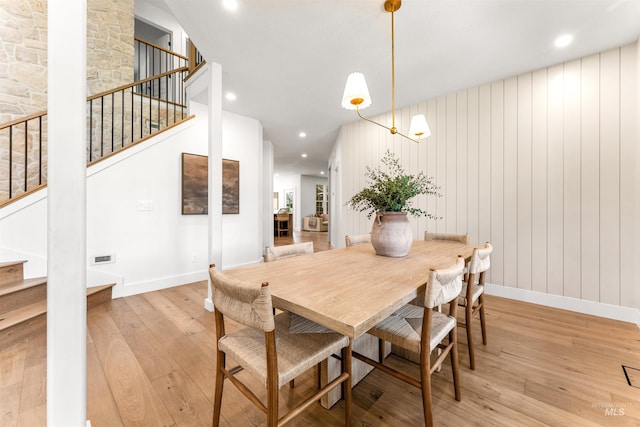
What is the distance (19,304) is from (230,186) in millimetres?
2532

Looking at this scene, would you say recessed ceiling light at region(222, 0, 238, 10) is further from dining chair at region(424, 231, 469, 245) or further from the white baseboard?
the white baseboard

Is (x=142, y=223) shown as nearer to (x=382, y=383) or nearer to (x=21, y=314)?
(x=21, y=314)

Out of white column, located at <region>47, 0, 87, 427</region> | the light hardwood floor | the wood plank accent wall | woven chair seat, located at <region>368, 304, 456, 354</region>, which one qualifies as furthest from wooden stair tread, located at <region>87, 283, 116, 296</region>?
the wood plank accent wall

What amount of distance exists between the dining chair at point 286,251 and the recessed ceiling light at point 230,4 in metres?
1.90

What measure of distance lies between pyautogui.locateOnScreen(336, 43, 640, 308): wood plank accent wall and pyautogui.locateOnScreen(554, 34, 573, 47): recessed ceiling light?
421mm

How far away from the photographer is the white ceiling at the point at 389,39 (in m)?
1.94

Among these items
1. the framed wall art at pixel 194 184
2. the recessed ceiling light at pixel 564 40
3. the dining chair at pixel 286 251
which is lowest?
the dining chair at pixel 286 251

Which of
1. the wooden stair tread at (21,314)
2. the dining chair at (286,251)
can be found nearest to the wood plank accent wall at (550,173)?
the dining chair at (286,251)

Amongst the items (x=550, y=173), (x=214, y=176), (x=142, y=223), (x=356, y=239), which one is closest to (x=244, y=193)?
(x=142, y=223)

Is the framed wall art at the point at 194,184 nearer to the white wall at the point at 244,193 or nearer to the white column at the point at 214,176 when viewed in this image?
the white wall at the point at 244,193

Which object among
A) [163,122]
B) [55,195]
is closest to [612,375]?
[55,195]

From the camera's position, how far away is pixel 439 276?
1071mm

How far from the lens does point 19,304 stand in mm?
2191

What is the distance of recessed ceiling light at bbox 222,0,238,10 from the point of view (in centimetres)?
192
